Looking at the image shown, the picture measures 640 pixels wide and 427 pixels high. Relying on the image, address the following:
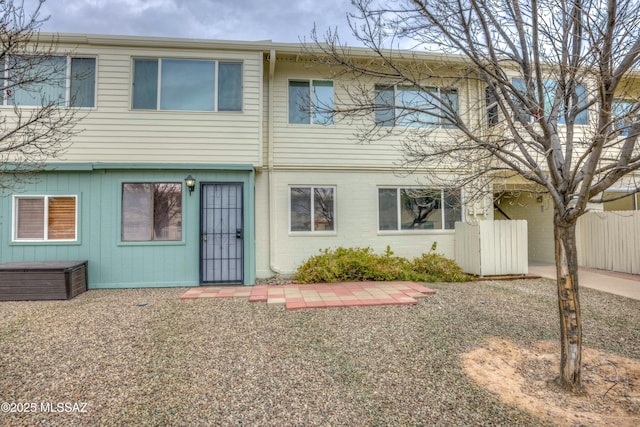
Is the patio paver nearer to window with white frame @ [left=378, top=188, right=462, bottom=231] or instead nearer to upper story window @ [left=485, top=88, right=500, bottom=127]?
window with white frame @ [left=378, top=188, right=462, bottom=231]

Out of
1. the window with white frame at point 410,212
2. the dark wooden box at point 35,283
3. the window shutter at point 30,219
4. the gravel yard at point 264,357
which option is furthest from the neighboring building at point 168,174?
the gravel yard at point 264,357

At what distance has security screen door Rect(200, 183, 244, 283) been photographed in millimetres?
7074

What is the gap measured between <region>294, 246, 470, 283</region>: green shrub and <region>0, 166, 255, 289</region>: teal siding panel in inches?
62.5

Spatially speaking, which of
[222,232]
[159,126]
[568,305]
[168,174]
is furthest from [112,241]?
[568,305]

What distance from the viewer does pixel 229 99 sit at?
7418mm

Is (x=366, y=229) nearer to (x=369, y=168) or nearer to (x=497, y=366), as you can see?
(x=369, y=168)

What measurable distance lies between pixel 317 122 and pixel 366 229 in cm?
305

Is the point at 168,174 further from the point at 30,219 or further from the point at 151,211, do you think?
the point at 30,219

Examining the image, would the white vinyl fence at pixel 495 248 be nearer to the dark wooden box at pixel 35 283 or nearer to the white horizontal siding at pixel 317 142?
the white horizontal siding at pixel 317 142

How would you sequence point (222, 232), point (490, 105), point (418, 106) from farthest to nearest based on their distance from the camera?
point (222, 232)
point (418, 106)
point (490, 105)

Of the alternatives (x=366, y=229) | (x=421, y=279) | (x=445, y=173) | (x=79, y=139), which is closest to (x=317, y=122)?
(x=366, y=229)

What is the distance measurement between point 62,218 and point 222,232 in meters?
3.43

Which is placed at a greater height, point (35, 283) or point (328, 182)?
point (328, 182)

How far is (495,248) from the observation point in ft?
25.3
